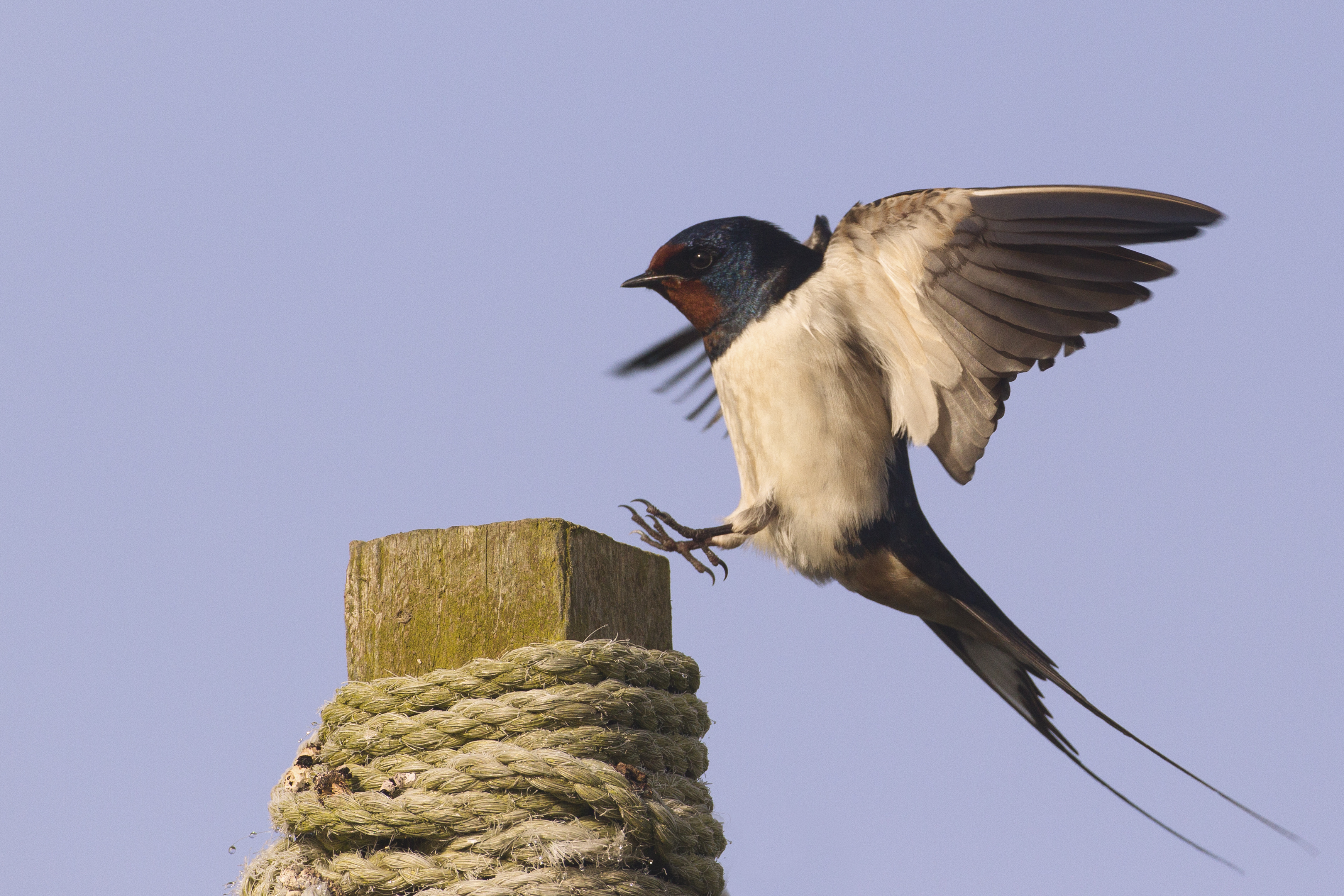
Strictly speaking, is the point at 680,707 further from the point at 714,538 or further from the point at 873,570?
the point at 873,570

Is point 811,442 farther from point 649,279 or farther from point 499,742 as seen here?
point 499,742

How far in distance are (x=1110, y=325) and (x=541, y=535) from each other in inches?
61.7

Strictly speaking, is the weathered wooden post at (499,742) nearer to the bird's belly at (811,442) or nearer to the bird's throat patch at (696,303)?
the bird's belly at (811,442)

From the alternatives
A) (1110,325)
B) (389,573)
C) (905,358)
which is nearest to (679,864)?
(389,573)

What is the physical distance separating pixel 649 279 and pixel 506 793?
5.95 ft

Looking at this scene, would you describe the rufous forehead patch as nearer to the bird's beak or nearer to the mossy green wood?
the bird's beak

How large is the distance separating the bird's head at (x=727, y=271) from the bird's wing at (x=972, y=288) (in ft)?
0.47

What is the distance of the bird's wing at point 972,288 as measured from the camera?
8.93ft

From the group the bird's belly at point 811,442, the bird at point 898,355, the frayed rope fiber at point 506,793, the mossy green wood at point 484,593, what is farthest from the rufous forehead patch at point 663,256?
the frayed rope fiber at point 506,793

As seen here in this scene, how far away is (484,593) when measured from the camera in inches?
75.0

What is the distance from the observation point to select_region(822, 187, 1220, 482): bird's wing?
2723mm

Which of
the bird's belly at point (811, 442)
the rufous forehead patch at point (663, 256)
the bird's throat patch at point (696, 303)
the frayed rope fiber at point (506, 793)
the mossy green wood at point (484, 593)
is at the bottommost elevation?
the frayed rope fiber at point (506, 793)

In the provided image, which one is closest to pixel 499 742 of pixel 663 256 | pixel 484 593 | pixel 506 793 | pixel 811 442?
pixel 506 793

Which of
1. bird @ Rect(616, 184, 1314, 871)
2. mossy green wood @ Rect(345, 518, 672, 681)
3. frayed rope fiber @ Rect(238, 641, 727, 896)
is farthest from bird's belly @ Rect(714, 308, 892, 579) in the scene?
frayed rope fiber @ Rect(238, 641, 727, 896)
